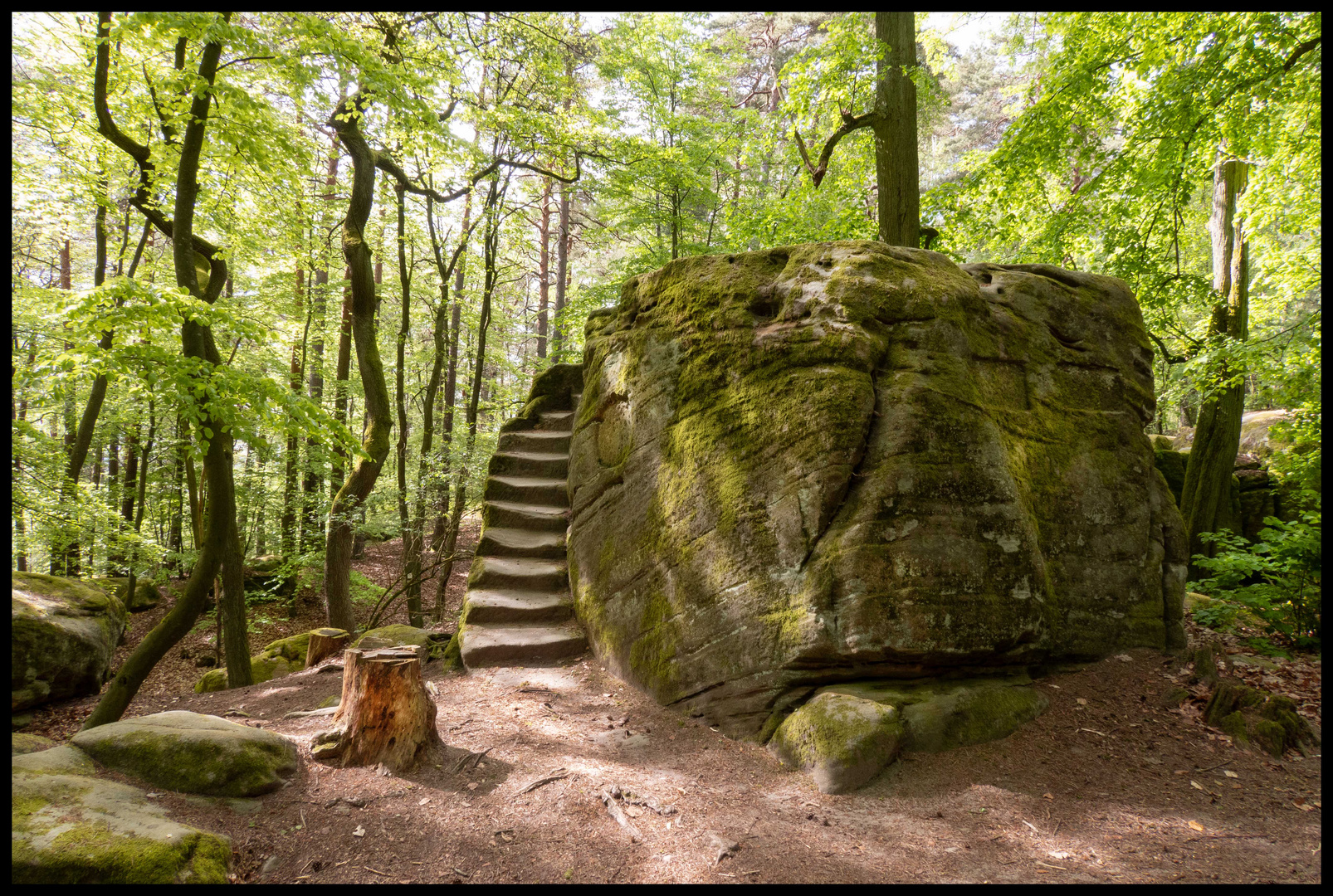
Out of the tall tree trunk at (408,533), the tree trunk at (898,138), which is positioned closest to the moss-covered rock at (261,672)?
the tall tree trunk at (408,533)

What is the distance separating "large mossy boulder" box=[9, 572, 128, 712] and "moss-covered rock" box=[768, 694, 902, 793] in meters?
8.35

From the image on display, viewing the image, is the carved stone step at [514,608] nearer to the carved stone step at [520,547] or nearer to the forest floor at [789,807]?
the carved stone step at [520,547]

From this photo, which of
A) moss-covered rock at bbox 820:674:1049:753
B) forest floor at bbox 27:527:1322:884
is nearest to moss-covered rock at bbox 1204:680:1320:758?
forest floor at bbox 27:527:1322:884

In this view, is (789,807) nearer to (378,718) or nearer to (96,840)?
(378,718)

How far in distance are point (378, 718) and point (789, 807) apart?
2563 millimetres

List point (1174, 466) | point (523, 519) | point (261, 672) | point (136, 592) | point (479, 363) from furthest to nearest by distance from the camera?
point (136, 592) < point (479, 363) < point (1174, 466) < point (261, 672) < point (523, 519)

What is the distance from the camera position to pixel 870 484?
14.3 feet

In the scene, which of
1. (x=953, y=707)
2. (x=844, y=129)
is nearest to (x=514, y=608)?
(x=953, y=707)

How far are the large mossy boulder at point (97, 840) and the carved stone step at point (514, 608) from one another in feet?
11.0

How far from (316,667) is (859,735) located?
19.4ft

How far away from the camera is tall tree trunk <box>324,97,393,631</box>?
8711mm

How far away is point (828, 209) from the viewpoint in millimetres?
9852

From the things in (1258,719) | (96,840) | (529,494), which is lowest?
(1258,719)

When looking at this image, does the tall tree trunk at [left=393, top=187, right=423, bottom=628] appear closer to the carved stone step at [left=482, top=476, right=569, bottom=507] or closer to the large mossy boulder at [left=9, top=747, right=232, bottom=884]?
the carved stone step at [left=482, top=476, right=569, bottom=507]
